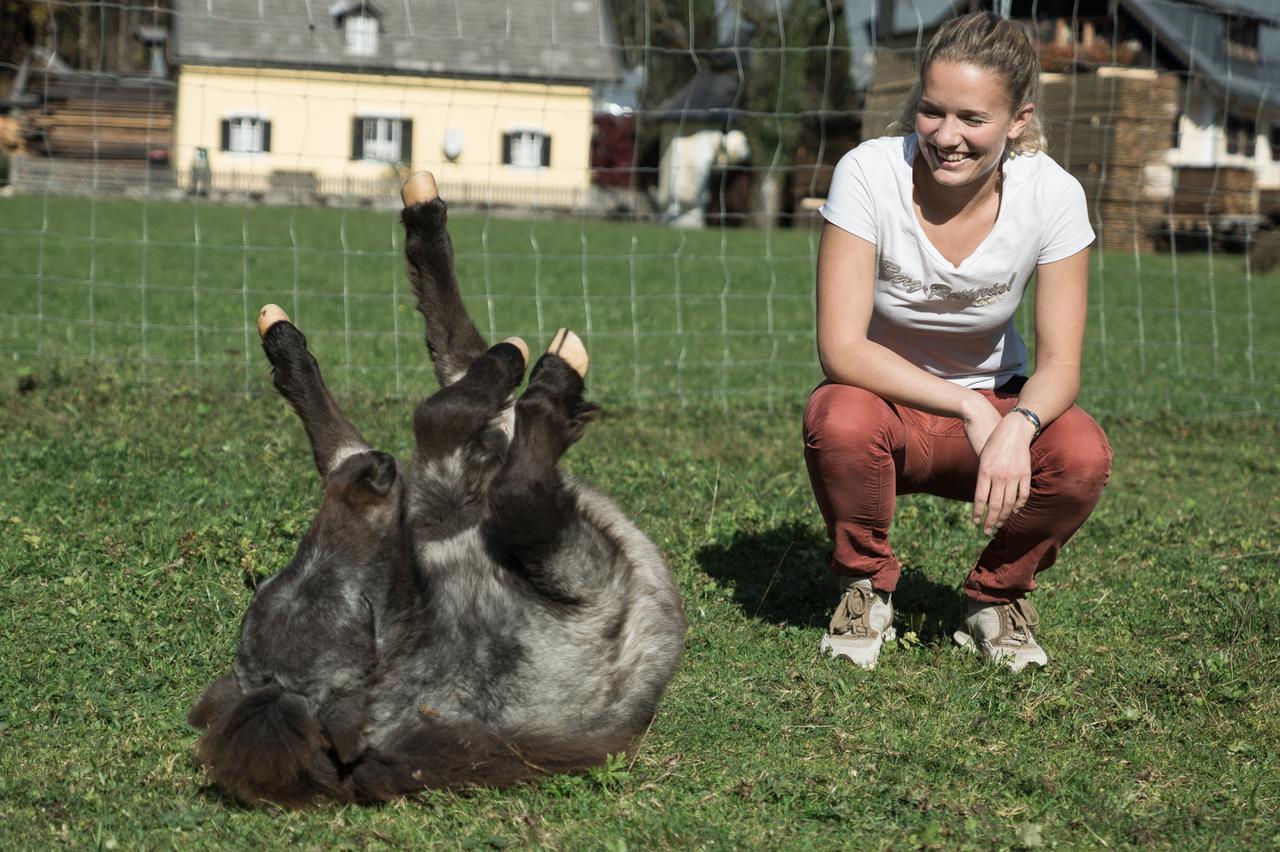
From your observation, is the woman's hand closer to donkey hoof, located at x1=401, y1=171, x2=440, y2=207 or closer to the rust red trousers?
the rust red trousers

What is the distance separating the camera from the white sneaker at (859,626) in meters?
3.62

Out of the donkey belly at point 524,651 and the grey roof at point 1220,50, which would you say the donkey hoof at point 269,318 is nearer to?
the donkey belly at point 524,651

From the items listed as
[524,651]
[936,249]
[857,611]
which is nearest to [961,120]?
[936,249]

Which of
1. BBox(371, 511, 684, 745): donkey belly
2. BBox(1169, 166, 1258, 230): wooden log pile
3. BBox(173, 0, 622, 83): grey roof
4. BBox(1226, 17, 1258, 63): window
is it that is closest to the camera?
BBox(371, 511, 684, 745): donkey belly

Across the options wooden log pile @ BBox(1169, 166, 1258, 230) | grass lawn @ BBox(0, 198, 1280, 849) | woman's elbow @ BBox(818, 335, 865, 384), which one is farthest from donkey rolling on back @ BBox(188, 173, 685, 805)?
wooden log pile @ BBox(1169, 166, 1258, 230)

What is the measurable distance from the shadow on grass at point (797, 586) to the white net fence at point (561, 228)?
165 centimetres

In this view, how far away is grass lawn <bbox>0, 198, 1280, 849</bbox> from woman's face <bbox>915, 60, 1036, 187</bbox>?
135 centimetres

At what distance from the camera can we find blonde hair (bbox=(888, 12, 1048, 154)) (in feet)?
10.7

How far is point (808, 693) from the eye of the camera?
11.2 feet

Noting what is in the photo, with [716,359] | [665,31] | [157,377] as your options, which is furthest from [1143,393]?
[665,31]

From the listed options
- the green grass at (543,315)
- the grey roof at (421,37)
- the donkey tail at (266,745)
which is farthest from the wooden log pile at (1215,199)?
the donkey tail at (266,745)

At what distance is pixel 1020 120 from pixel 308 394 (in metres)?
2.00

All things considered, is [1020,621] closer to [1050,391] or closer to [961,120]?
[1050,391]

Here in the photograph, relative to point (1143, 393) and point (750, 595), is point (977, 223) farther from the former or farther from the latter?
point (1143, 393)
